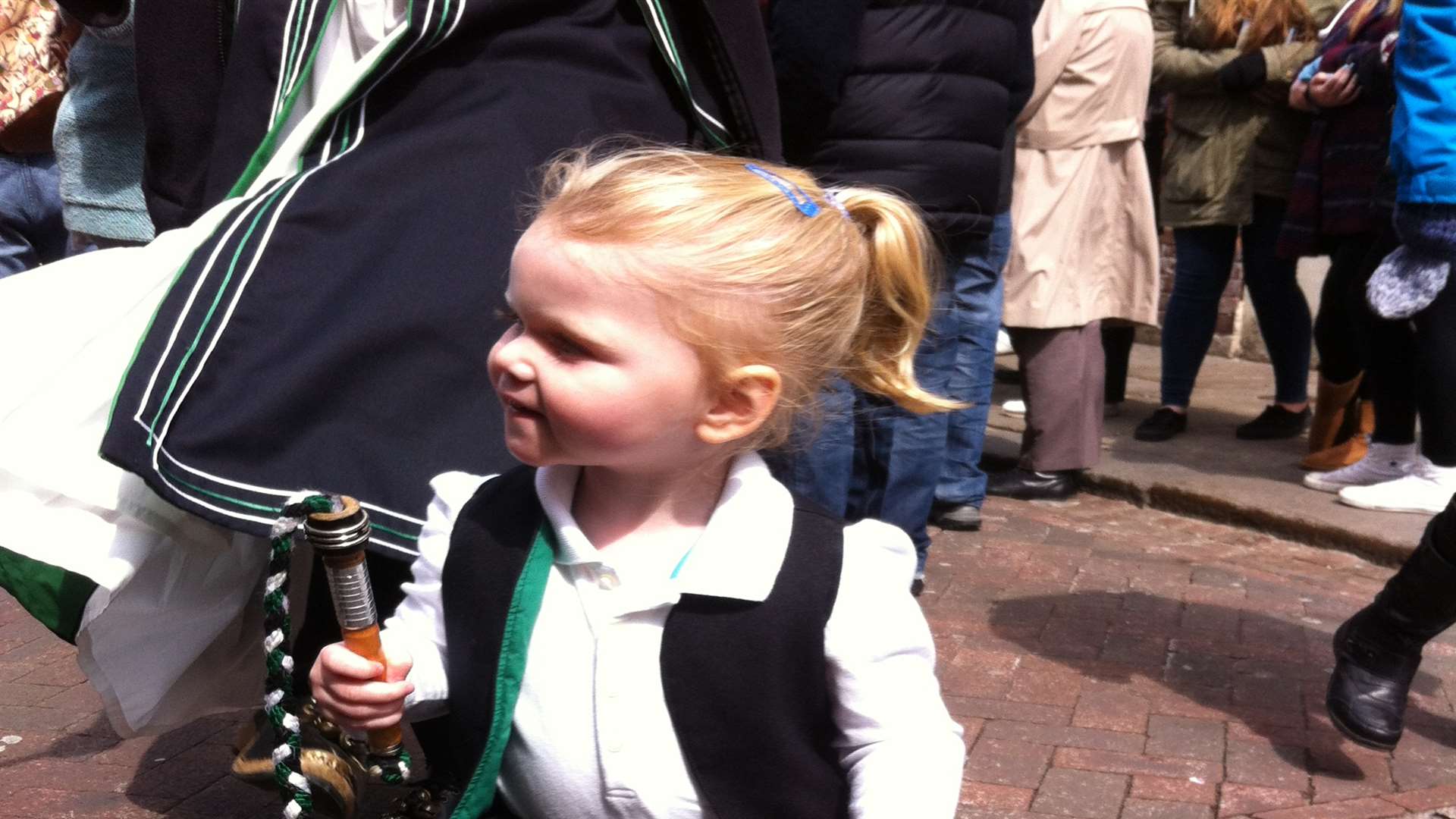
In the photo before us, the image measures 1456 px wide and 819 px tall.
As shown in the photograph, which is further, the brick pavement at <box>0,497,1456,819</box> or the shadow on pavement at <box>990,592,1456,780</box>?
the shadow on pavement at <box>990,592,1456,780</box>

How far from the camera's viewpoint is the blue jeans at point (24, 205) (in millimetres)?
4484

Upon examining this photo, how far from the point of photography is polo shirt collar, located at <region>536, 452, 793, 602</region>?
1.78 m

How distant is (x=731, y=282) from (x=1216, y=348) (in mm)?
7915

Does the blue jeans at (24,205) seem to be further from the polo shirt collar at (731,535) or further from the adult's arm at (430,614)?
the polo shirt collar at (731,535)

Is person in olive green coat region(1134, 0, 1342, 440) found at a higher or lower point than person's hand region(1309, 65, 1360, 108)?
lower

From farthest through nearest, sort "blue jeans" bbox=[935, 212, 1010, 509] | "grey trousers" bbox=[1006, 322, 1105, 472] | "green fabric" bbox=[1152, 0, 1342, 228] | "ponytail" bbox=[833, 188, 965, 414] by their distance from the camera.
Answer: "green fabric" bbox=[1152, 0, 1342, 228] → "grey trousers" bbox=[1006, 322, 1105, 472] → "blue jeans" bbox=[935, 212, 1010, 509] → "ponytail" bbox=[833, 188, 965, 414]

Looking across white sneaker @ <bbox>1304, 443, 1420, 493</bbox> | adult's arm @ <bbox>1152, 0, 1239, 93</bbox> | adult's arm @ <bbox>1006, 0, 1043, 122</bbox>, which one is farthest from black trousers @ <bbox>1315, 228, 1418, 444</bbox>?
adult's arm @ <bbox>1006, 0, 1043, 122</bbox>

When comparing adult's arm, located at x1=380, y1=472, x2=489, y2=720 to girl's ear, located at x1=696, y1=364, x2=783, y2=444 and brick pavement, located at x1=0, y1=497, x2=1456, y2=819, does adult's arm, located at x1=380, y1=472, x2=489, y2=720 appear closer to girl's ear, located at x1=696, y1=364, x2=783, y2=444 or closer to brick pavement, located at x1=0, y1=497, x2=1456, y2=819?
girl's ear, located at x1=696, y1=364, x2=783, y2=444

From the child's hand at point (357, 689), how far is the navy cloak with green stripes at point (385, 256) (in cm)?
34

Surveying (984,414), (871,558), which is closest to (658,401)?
(871,558)

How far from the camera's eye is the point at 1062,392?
225 inches

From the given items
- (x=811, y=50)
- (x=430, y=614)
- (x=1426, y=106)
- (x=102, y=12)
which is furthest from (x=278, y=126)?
(x=1426, y=106)

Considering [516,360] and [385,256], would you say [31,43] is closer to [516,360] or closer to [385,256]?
[385,256]

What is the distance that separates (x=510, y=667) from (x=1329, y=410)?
484 centimetres
